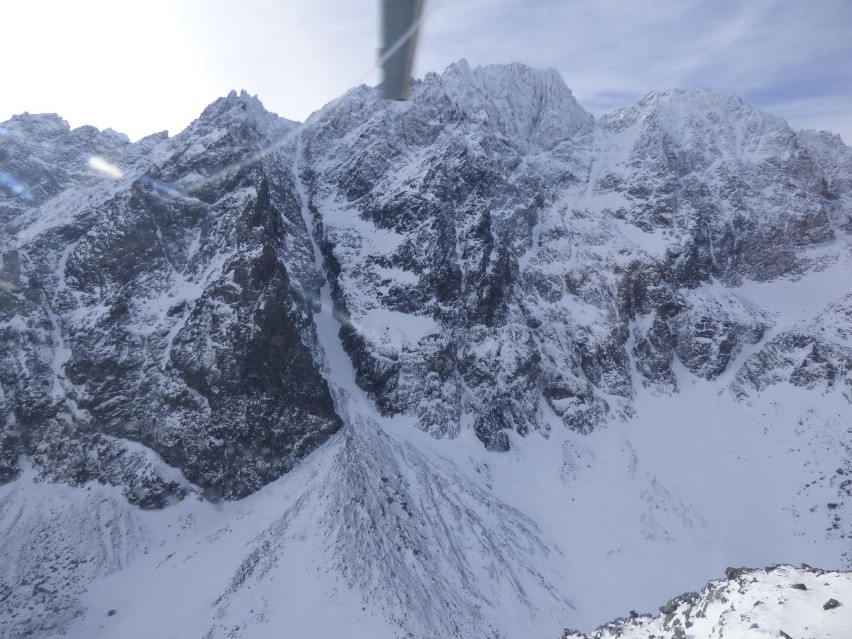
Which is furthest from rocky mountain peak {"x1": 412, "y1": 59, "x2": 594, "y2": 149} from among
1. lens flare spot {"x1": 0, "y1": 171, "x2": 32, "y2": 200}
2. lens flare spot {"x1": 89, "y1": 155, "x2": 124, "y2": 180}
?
lens flare spot {"x1": 0, "y1": 171, "x2": 32, "y2": 200}

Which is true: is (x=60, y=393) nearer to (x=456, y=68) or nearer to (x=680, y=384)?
(x=680, y=384)

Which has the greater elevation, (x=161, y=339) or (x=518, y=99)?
(x=518, y=99)

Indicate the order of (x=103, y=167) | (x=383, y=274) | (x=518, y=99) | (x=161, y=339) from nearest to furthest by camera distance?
(x=161, y=339) → (x=383, y=274) → (x=103, y=167) → (x=518, y=99)

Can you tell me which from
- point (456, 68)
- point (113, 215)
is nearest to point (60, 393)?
point (113, 215)

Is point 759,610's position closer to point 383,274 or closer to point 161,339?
point 161,339

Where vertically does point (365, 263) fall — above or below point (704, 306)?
above

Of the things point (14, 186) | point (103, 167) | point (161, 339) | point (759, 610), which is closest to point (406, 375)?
point (161, 339)

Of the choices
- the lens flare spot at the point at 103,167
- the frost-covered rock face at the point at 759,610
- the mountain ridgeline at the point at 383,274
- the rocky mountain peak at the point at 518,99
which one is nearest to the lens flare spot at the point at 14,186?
the mountain ridgeline at the point at 383,274
